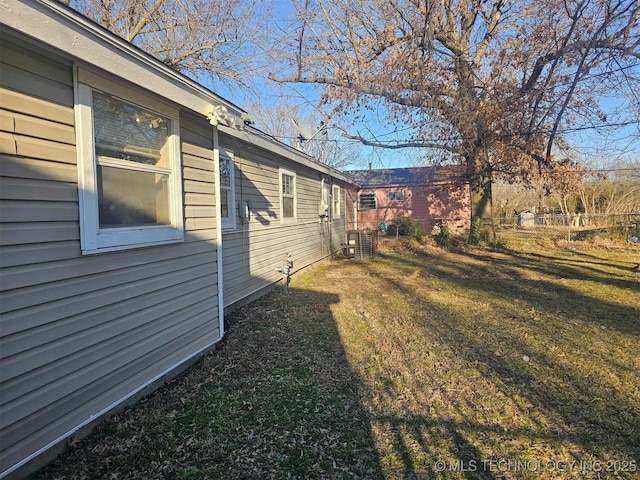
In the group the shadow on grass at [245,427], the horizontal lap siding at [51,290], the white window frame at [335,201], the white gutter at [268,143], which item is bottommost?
the shadow on grass at [245,427]

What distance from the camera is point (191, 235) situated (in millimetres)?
3547

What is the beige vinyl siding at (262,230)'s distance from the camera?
5.57 metres

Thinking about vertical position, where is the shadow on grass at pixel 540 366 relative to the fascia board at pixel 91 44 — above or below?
below

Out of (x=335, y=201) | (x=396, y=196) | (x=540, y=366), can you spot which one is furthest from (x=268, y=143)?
(x=396, y=196)

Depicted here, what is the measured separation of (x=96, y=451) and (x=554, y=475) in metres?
2.91

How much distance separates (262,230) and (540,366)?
484 cm

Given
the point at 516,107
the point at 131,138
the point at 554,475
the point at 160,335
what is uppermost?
the point at 516,107

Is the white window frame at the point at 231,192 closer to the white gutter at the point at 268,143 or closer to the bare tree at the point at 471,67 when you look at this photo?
the white gutter at the point at 268,143

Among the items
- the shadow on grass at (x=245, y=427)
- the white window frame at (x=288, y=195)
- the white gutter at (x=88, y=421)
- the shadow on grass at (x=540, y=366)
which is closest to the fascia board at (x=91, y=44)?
the white gutter at (x=88, y=421)

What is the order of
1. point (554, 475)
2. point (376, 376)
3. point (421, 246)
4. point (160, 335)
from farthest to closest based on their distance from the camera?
point (421, 246), point (376, 376), point (160, 335), point (554, 475)

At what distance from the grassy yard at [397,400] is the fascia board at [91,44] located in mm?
2541

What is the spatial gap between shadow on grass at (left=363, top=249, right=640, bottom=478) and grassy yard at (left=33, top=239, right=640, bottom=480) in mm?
15

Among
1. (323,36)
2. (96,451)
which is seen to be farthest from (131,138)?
(323,36)

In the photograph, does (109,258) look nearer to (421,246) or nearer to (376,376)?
(376,376)
